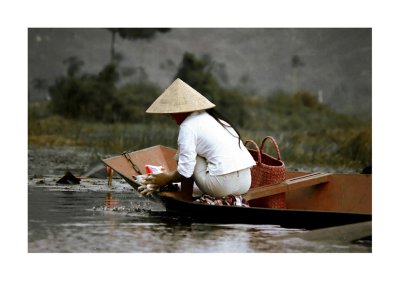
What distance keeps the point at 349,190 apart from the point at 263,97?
4.46 meters

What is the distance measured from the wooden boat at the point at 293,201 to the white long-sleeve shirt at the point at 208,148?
273 mm

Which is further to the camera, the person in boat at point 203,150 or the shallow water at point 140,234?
the person in boat at point 203,150

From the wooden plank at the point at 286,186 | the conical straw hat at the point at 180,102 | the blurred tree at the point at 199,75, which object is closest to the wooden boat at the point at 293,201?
the wooden plank at the point at 286,186

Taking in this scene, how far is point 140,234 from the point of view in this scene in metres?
6.38

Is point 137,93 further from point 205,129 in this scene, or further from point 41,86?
point 205,129

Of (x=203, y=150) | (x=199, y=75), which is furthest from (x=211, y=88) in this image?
(x=203, y=150)

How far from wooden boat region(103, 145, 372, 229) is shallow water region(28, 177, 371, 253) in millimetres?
70

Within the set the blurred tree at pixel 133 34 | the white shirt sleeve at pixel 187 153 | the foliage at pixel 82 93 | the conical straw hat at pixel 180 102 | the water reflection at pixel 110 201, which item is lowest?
the water reflection at pixel 110 201

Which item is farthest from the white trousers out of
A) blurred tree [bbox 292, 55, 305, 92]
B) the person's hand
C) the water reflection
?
blurred tree [bbox 292, 55, 305, 92]

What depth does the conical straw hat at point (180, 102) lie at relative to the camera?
6.45 meters

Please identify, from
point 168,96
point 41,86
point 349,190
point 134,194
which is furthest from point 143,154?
point 41,86

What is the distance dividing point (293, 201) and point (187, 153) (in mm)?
1198

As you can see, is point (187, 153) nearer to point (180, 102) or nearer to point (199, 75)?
point (180, 102)

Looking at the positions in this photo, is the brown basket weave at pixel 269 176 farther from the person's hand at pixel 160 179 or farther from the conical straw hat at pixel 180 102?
the person's hand at pixel 160 179
